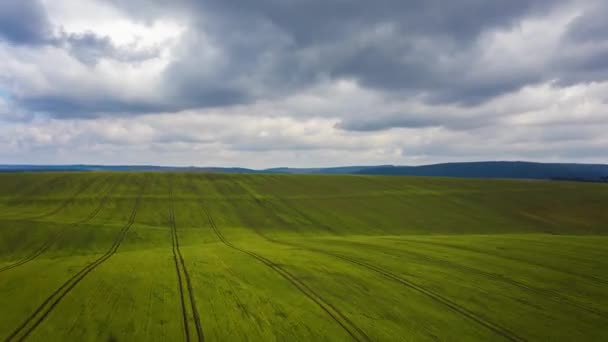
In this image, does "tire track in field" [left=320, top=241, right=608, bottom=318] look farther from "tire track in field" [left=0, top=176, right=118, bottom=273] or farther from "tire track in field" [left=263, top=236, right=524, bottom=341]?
"tire track in field" [left=0, top=176, right=118, bottom=273]

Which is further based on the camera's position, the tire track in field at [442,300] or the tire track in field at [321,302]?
the tire track in field at [442,300]

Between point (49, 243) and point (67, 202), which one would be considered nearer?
point (49, 243)

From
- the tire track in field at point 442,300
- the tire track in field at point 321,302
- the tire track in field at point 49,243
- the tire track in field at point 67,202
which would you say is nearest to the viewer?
the tire track in field at point 321,302

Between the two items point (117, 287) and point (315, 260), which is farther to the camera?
point (315, 260)

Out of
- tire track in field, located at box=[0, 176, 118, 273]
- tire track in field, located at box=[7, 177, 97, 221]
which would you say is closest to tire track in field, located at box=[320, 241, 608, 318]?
tire track in field, located at box=[0, 176, 118, 273]

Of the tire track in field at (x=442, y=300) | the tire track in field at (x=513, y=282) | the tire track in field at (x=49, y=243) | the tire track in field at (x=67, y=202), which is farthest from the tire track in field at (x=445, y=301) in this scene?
the tire track in field at (x=67, y=202)

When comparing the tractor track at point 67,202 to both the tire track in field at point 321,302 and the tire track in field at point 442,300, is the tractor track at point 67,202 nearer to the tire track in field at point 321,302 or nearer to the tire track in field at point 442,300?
the tire track in field at point 321,302

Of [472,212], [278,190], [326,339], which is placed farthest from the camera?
[278,190]

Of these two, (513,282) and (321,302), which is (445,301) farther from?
(321,302)

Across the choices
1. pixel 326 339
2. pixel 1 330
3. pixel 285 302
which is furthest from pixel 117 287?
pixel 326 339

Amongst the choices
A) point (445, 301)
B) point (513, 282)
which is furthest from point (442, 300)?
point (513, 282)

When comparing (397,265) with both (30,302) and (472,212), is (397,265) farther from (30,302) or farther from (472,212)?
(472,212)
